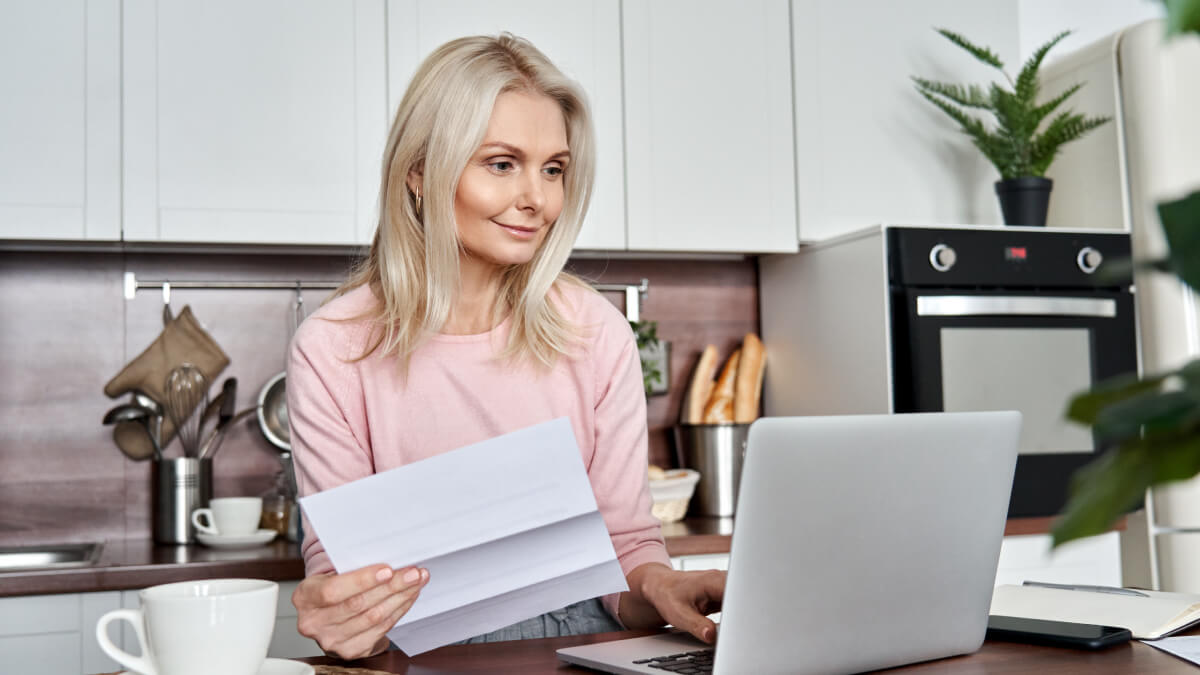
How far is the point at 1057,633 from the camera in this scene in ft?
3.19

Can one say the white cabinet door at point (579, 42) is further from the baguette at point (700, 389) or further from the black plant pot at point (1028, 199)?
the black plant pot at point (1028, 199)

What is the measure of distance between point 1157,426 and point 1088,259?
2.39 metres

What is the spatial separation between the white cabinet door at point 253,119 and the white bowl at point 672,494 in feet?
2.64

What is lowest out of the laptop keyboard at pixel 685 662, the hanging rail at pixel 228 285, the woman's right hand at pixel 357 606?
the laptop keyboard at pixel 685 662

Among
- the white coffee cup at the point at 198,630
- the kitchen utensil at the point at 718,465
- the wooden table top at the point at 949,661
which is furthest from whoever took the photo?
the kitchen utensil at the point at 718,465

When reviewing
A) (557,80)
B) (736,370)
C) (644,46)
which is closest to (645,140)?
(644,46)

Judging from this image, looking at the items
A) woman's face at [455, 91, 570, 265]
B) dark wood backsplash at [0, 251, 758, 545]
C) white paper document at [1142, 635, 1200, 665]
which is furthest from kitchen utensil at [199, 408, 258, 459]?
white paper document at [1142, 635, 1200, 665]

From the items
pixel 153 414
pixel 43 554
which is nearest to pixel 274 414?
pixel 153 414

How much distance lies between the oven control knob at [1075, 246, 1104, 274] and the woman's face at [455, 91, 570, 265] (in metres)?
1.48

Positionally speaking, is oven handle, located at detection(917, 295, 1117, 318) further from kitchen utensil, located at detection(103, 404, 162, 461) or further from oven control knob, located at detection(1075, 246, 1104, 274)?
kitchen utensil, located at detection(103, 404, 162, 461)

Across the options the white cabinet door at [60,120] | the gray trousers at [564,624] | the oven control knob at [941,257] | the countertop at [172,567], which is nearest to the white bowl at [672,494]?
the countertop at [172,567]

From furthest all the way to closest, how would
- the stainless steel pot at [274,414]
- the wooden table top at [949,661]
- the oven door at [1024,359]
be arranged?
the stainless steel pot at [274,414]
the oven door at [1024,359]
the wooden table top at [949,661]

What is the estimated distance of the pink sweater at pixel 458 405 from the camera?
4.31 feet

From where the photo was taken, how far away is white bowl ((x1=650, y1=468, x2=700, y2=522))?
7.78 feet
